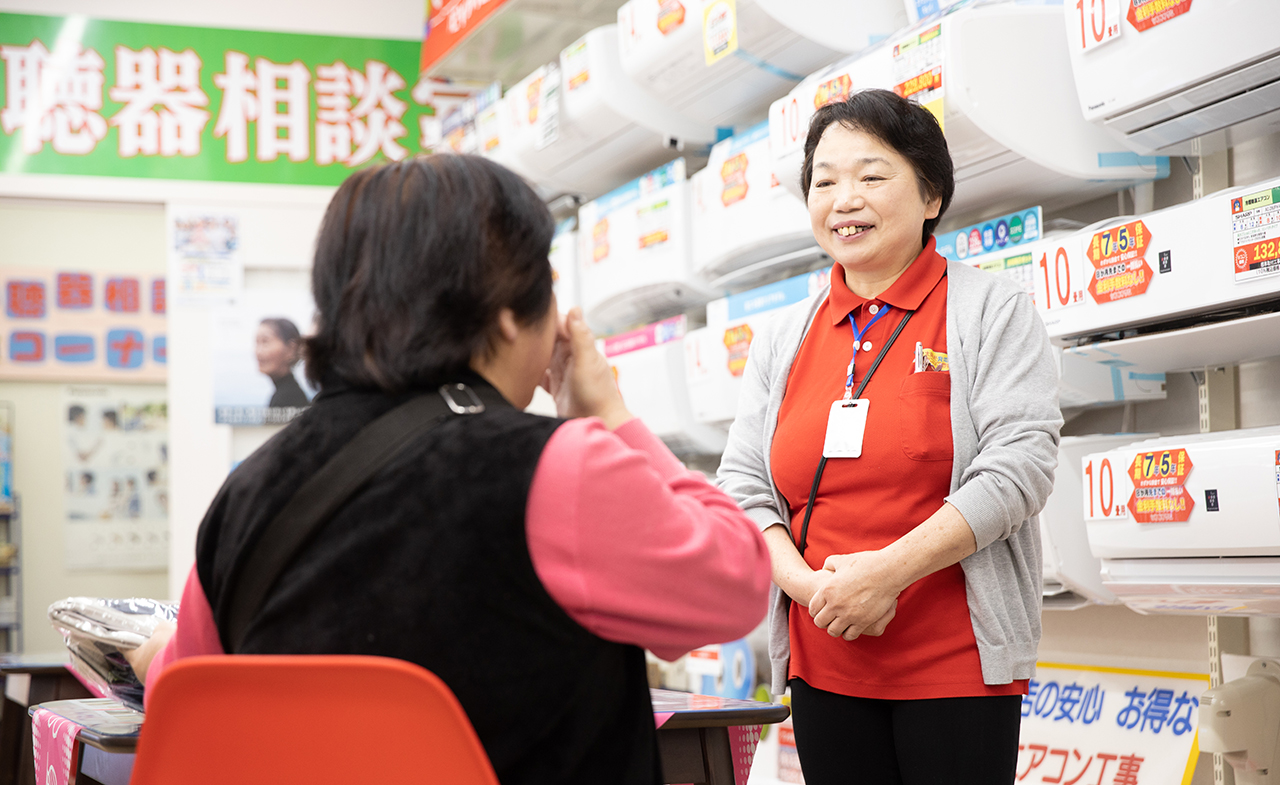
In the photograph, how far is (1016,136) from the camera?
1.93 metres

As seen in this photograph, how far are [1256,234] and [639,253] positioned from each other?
1.70 metres

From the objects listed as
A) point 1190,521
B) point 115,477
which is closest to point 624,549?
point 1190,521

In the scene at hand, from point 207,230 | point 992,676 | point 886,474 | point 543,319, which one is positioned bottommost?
point 992,676

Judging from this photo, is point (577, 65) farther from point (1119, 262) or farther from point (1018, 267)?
point (1119, 262)

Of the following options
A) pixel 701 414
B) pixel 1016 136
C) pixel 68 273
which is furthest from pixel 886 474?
pixel 68 273

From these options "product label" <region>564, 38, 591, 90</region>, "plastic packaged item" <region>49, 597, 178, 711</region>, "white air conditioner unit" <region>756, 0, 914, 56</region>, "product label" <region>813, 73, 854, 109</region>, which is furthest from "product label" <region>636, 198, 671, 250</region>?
"plastic packaged item" <region>49, 597, 178, 711</region>

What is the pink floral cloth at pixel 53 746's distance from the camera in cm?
126

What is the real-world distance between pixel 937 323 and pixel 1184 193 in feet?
2.87

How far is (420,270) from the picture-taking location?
0.86 metres

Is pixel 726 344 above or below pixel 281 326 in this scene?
below

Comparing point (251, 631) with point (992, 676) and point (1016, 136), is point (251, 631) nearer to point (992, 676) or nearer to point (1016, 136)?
point (992, 676)

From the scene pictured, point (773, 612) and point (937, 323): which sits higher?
point (937, 323)

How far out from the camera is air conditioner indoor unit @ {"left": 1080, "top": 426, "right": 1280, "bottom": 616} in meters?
1.58

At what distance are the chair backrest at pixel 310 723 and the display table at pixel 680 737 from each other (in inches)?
16.4
